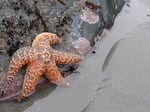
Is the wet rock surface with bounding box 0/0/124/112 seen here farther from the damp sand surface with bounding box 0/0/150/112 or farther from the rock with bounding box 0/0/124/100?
the damp sand surface with bounding box 0/0/150/112

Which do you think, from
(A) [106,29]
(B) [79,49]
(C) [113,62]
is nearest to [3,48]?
(B) [79,49]

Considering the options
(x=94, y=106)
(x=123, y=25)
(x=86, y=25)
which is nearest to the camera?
(x=94, y=106)

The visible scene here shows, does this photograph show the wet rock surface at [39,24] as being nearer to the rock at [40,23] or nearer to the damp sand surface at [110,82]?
the rock at [40,23]

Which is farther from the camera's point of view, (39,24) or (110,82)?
(39,24)

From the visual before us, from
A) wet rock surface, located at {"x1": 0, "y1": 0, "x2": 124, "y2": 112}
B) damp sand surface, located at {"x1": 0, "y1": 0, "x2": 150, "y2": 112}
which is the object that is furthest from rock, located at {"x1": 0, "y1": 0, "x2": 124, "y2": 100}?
damp sand surface, located at {"x1": 0, "y1": 0, "x2": 150, "y2": 112}

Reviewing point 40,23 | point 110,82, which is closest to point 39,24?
point 40,23

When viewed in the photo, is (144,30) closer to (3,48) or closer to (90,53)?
(90,53)

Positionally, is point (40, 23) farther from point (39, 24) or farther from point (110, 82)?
point (110, 82)

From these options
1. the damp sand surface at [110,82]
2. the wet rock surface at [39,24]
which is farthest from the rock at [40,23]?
the damp sand surface at [110,82]
